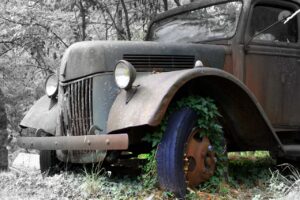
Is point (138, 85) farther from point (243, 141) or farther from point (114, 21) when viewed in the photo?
point (114, 21)

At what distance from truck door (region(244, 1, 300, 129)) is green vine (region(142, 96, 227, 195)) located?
120 cm

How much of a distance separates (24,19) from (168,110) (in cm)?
541

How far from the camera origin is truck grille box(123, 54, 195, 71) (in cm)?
454

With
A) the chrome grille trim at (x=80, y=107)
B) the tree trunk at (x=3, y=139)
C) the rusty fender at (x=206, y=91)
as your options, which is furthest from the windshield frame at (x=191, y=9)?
the tree trunk at (x=3, y=139)

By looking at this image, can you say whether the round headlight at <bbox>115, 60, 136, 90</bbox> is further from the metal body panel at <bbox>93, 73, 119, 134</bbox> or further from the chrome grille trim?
the chrome grille trim

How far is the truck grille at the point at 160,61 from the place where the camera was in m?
4.54

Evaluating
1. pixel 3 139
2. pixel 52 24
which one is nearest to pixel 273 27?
pixel 3 139

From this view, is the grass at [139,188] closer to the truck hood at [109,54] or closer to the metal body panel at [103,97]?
the metal body panel at [103,97]

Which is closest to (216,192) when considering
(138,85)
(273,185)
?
(273,185)

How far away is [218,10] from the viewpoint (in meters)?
5.48

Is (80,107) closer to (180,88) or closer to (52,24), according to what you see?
(180,88)

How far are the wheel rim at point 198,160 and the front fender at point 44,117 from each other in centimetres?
161

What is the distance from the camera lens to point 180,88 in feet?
13.6

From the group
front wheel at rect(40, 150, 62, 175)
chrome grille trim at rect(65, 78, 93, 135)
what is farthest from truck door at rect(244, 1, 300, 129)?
front wheel at rect(40, 150, 62, 175)
